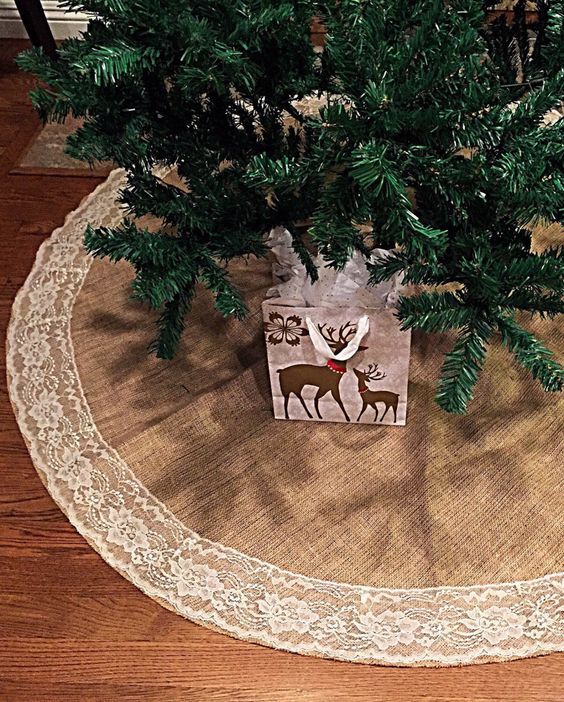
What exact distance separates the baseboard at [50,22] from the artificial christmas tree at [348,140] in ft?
4.37

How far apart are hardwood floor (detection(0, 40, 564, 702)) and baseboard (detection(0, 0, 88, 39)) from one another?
1434 mm

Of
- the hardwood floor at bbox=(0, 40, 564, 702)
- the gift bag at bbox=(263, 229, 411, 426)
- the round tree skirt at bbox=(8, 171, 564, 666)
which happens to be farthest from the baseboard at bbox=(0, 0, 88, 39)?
the hardwood floor at bbox=(0, 40, 564, 702)

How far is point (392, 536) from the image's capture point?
3.14 ft

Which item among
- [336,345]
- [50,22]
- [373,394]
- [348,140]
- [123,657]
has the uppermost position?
[348,140]

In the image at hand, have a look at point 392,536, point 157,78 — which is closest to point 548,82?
point 157,78

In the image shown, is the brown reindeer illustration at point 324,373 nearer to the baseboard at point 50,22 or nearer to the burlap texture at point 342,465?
the burlap texture at point 342,465

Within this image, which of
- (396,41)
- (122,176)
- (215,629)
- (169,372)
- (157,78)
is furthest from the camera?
(122,176)

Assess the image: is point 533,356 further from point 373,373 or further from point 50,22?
point 50,22

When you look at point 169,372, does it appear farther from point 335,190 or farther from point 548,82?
point 548,82

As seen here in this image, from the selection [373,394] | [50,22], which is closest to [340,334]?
[373,394]

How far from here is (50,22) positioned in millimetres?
2006

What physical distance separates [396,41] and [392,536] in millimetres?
592

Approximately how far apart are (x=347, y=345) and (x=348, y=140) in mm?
305

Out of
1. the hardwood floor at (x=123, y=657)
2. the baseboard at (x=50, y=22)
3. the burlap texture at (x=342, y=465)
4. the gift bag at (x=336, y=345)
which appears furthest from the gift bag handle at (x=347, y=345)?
the baseboard at (x=50, y=22)
